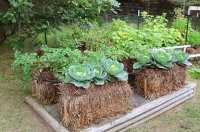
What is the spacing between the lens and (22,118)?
316cm

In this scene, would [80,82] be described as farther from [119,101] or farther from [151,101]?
[151,101]

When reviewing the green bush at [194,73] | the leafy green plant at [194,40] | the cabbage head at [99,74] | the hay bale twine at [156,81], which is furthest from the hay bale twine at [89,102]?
the leafy green plant at [194,40]

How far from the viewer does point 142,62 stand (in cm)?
339

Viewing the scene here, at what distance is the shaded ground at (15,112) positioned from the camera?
2990 millimetres

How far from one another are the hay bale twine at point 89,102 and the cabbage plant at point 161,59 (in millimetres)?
590

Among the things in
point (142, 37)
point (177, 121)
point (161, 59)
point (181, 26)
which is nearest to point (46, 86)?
point (161, 59)

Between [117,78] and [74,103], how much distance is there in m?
0.56

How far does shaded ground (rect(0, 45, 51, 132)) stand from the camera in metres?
2.99

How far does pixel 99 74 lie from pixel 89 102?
292 millimetres

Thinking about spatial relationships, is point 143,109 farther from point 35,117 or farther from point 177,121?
point 35,117

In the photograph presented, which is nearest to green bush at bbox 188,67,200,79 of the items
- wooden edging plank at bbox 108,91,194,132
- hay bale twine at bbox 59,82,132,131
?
wooden edging plank at bbox 108,91,194,132

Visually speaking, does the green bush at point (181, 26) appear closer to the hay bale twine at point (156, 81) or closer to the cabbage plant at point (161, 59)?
the hay bale twine at point (156, 81)

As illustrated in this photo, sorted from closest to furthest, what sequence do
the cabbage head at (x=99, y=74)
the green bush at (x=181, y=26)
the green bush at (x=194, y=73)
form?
1. the cabbage head at (x=99, y=74)
2. the green bush at (x=194, y=73)
3. the green bush at (x=181, y=26)

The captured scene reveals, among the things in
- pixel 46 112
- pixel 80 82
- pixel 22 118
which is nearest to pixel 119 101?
pixel 80 82
